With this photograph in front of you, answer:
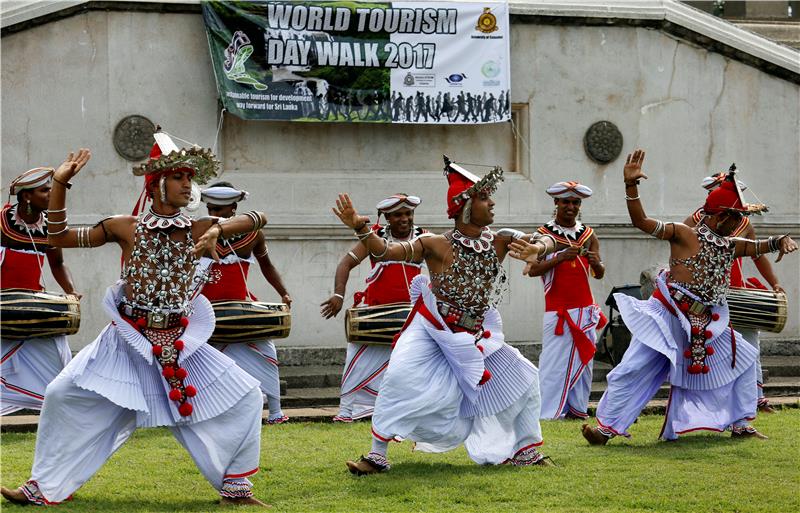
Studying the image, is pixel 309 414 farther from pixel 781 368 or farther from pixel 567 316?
pixel 781 368

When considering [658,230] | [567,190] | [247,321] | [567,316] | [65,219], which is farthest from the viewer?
[567,316]

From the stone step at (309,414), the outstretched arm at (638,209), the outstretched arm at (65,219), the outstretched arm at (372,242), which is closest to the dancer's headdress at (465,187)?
the outstretched arm at (372,242)

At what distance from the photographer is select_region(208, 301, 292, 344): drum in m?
10.8

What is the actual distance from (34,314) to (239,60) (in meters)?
5.44

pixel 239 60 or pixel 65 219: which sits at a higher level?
pixel 239 60

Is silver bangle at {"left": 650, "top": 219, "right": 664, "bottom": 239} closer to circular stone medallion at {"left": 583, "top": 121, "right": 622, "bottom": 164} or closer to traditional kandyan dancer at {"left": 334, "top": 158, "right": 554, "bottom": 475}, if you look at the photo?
traditional kandyan dancer at {"left": 334, "top": 158, "right": 554, "bottom": 475}

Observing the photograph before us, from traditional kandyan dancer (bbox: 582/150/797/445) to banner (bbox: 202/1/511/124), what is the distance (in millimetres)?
5887

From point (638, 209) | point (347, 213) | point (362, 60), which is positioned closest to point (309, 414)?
point (638, 209)

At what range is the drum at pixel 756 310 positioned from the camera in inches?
455

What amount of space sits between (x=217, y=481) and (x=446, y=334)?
189 centimetres

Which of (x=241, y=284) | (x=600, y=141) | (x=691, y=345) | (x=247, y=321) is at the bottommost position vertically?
(x=691, y=345)

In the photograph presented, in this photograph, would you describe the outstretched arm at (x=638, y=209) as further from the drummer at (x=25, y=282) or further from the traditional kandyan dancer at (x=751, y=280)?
the drummer at (x=25, y=282)

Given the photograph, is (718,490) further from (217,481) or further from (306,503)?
(217,481)

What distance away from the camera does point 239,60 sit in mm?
14906
